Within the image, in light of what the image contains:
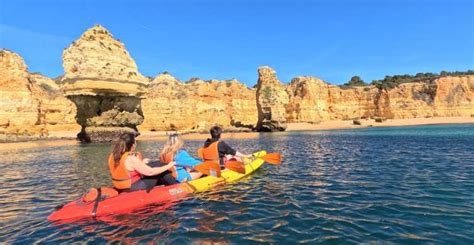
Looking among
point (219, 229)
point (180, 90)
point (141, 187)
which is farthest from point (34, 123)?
point (219, 229)

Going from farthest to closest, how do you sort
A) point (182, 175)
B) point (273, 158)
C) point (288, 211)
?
point (273, 158) → point (182, 175) → point (288, 211)

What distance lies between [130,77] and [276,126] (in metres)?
28.5

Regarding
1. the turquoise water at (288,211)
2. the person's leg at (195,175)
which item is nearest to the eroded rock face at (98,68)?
the turquoise water at (288,211)

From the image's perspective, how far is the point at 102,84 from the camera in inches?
1286

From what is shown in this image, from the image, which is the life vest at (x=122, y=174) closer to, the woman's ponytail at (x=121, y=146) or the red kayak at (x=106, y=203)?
the woman's ponytail at (x=121, y=146)

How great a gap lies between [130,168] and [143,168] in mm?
301

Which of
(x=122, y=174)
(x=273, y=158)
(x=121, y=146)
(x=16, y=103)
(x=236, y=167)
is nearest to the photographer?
(x=121, y=146)

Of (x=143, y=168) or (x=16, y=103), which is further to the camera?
(x=16, y=103)

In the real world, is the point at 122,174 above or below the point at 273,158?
above

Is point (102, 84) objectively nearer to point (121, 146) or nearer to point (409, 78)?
point (121, 146)

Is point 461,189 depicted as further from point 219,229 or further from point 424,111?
point 424,111

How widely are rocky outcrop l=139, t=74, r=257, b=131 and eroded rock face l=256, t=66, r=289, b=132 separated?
603cm

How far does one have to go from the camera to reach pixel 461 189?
29.1 ft

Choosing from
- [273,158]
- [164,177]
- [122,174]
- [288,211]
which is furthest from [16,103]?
[288,211]
